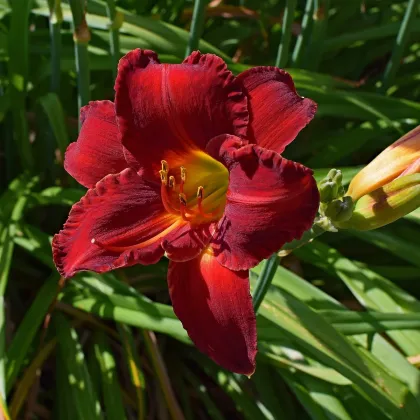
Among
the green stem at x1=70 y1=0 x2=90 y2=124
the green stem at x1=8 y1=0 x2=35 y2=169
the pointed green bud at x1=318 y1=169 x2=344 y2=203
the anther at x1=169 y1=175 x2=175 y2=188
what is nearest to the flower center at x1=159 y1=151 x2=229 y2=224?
the anther at x1=169 y1=175 x2=175 y2=188

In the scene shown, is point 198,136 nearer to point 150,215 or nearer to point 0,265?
point 150,215

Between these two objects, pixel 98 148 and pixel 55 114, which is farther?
pixel 55 114

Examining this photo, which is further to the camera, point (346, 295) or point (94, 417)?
point (346, 295)

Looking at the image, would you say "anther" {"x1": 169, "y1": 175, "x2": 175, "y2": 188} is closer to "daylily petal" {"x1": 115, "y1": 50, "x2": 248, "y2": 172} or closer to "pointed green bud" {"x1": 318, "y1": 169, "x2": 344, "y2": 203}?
"daylily petal" {"x1": 115, "y1": 50, "x2": 248, "y2": 172}

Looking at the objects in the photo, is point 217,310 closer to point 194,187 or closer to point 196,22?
point 194,187

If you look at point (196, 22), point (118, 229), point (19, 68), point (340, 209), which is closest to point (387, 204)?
point (340, 209)

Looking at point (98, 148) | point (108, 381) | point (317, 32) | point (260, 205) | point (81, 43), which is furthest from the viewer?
point (317, 32)

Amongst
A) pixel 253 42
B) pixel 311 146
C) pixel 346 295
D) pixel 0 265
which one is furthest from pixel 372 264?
pixel 0 265
